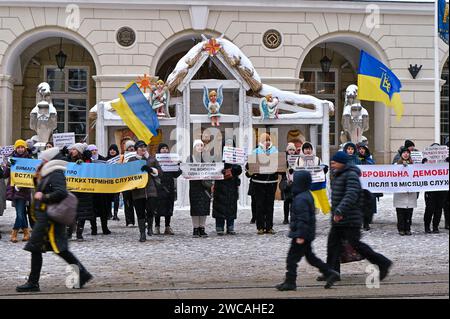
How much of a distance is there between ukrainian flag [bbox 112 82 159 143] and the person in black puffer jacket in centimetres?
770

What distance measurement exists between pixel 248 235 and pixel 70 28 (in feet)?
45.2

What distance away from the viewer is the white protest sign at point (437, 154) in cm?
1495

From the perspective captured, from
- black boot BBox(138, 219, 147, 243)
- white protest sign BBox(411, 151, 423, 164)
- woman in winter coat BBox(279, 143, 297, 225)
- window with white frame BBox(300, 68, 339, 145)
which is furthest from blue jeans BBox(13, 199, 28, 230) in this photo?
window with white frame BBox(300, 68, 339, 145)

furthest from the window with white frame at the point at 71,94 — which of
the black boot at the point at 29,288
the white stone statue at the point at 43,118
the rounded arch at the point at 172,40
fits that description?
the black boot at the point at 29,288

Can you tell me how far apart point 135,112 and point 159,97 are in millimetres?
2339

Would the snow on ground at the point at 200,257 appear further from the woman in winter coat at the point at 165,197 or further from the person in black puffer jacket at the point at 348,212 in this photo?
the person in black puffer jacket at the point at 348,212

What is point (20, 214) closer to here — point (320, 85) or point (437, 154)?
point (437, 154)

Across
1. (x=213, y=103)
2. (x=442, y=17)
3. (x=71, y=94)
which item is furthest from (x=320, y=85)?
(x=213, y=103)

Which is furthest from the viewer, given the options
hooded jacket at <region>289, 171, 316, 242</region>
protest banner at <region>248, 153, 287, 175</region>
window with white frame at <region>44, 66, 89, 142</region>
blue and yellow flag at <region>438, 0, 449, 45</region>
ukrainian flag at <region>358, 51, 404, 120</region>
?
window with white frame at <region>44, 66, 89, 142</region>

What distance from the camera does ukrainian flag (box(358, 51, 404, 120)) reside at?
1625cm

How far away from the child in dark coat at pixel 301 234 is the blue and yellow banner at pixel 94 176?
16.4ft

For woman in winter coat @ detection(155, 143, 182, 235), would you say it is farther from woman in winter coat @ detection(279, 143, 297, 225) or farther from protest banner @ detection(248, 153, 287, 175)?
woman in winter coat @ detection(279, 143, 297, 225)

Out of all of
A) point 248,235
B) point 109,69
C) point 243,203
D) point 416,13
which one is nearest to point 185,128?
point 243,203

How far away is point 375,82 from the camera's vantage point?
16.5 metres
